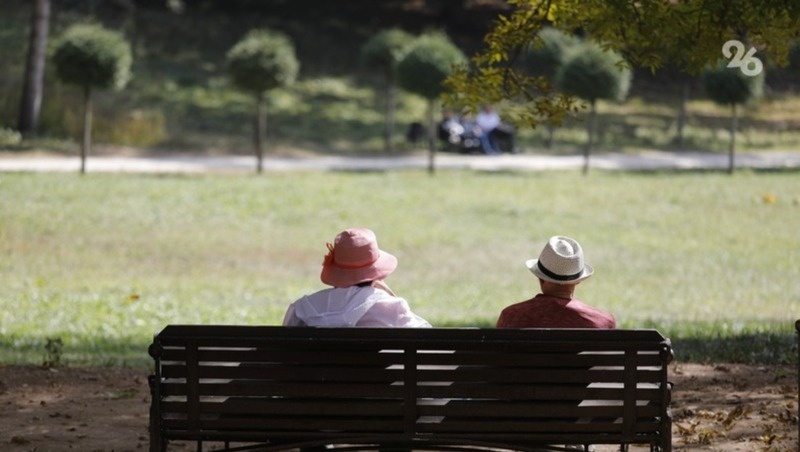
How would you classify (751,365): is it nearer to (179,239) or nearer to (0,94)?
(179,239)

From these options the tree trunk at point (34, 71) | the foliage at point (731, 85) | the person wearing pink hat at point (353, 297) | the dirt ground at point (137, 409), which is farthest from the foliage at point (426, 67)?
the person wearing pink hat at point (353, 297)

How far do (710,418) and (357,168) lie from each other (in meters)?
23.5

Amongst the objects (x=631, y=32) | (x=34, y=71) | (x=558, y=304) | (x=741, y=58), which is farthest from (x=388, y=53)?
(x=558, y=304)

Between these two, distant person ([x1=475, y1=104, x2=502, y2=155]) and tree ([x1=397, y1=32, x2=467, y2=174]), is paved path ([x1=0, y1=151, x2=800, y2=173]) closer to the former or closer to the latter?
distant person ([x1=475, y1=104, x2=502, y2=155])

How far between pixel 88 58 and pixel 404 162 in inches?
291

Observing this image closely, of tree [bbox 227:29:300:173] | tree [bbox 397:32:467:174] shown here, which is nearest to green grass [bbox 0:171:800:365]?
tree [bbox 397:32:467:174]

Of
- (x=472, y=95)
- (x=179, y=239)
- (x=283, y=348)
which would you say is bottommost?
(x=179, y=239)

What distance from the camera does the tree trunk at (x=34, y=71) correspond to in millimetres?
31188

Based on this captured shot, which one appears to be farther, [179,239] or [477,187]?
[477,187]

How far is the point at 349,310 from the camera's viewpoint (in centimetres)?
611

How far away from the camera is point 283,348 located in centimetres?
546

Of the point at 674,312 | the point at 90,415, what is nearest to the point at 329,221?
the point at 674,312

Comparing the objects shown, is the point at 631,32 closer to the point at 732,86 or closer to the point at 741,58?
the point at 741,58

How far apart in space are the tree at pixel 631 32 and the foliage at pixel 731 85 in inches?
914
